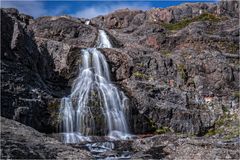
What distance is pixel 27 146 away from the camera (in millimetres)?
19906

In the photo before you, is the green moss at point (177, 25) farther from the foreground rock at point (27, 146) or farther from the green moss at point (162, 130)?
the foreground rock at point (27, 146)

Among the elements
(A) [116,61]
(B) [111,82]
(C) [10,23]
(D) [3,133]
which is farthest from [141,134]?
(D) [3,133]

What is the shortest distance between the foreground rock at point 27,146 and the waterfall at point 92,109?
348 inches

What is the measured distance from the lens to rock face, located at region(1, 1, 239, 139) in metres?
34.1

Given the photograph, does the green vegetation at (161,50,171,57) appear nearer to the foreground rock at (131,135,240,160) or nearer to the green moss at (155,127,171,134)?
the green moss at (155,127,171,134)

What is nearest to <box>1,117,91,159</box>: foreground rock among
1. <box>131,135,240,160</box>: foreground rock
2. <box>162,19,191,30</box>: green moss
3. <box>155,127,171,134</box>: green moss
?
<box>131,135,240,160</box>: foreground rock

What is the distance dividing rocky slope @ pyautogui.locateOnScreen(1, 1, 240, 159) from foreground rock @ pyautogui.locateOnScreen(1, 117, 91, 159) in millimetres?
7569

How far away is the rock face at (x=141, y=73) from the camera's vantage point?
34.1m

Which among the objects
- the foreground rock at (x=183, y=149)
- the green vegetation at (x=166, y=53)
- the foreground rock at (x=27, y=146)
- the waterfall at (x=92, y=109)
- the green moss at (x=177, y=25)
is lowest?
the foreground rock at (x=183, y=149)

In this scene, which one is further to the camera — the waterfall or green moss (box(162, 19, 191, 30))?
green moss (box(162, 19, 191, 30))

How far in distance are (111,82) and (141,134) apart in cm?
862

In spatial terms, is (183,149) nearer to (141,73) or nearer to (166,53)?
(141,73)

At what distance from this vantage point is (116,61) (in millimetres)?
46562

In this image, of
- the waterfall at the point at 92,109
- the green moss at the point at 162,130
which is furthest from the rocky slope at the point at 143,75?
the waterfall at the point at 92,109
